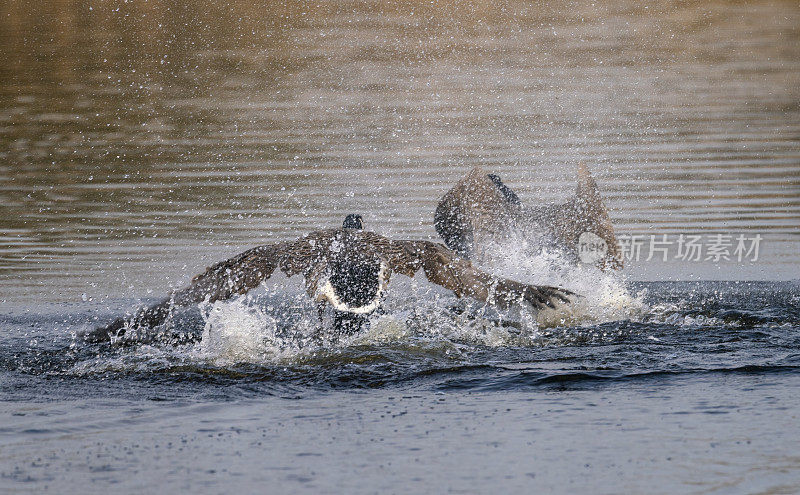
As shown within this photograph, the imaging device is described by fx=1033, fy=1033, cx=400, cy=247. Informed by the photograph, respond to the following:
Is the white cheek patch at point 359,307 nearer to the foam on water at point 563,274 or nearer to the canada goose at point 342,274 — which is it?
the canada goose at point 342,274

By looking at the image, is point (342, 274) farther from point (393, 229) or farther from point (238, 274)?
point (393, 229)

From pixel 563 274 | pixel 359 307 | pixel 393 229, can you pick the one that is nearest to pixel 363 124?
pixel 393 229

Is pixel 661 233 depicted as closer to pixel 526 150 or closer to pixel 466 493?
pixel 526 150

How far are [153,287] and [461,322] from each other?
173 inches

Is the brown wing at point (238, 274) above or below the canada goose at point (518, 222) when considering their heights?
below

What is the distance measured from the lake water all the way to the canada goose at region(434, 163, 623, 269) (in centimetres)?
36

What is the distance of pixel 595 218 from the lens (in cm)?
1006

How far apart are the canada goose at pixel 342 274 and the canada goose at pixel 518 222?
5.88 feet

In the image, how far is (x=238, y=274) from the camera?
Result: 812cm

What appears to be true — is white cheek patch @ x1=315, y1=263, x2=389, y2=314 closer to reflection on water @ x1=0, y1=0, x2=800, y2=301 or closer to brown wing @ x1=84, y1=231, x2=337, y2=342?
brown wing @ x1=84, y1=231, x2=337, y2=342

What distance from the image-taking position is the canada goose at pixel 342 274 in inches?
312

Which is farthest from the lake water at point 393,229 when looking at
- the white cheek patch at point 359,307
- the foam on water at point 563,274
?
the white cheek patch at point 359,307

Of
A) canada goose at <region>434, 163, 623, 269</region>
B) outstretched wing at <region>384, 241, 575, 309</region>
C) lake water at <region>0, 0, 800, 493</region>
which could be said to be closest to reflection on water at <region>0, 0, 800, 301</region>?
lake water at <region>0, 0, 800, 493</region>

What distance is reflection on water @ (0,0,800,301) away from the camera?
13.6 m
